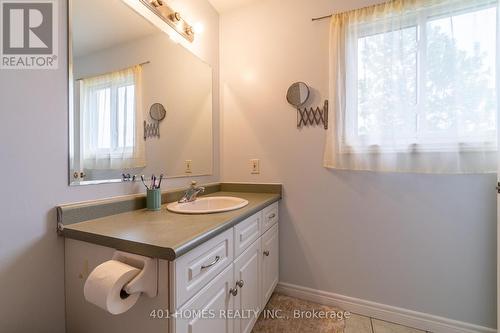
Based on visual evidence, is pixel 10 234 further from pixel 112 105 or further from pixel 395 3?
pixel 395 3

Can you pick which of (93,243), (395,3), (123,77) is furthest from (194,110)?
(395,3)

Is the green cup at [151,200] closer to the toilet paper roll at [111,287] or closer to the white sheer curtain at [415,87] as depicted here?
the toilet paper roll at [111,287]

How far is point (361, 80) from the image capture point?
58.6 inches

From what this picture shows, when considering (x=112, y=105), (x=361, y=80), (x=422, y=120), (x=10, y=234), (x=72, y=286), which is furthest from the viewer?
(x=361, y=80)

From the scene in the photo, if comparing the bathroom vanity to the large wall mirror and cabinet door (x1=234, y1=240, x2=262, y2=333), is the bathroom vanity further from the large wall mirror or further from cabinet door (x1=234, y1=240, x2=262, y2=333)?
the large wall mirror

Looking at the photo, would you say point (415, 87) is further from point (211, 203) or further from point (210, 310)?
point (210, 310)

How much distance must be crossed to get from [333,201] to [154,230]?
1.22 metres

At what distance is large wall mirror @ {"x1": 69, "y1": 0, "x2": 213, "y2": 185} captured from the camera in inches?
39.7

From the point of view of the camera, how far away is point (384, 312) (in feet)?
4.99

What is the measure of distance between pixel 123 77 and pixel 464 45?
6.09ft

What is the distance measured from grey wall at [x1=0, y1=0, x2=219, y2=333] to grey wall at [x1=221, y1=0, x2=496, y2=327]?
3.98 ft

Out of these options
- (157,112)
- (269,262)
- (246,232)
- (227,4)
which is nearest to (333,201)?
(269,262)

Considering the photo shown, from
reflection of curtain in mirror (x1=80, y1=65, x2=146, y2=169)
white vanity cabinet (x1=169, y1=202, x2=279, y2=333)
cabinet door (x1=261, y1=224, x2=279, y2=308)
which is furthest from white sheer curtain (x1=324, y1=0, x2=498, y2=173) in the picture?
reflection of curtain in mirror (x1=80, y1=65, x2=146, y2=169)

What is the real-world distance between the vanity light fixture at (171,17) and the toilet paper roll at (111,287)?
135 cm
